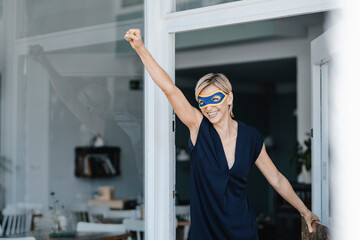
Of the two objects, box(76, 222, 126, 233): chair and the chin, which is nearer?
the chin

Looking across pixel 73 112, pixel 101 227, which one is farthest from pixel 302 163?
pixel 101 227

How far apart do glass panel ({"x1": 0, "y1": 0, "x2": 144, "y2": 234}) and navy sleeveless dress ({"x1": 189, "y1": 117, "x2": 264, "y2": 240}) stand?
73.4 inches

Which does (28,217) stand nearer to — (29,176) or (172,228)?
(29,176)

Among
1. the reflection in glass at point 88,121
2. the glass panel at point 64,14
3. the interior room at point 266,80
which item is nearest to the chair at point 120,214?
the reflection in glass at point 88,121

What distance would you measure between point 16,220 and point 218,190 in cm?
365

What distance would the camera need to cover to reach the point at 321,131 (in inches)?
131

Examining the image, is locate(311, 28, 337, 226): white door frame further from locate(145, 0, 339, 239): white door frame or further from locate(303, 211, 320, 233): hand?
locate(145, 0, 339, 239): white door frame

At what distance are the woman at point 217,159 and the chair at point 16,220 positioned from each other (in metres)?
3.27

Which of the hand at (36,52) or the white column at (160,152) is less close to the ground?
the hand at (36,52)

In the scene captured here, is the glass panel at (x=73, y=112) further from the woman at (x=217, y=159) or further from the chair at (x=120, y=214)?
the woman at (x=217, y=159)

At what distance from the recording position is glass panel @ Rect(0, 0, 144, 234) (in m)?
5.26

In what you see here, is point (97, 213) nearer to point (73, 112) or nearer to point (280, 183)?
point (73, 112)

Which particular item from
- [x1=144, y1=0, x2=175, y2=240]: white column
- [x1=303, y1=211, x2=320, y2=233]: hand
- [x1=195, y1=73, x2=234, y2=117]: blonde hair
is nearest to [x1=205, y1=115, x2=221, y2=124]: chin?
[x1=195, y1=73, x2=234, y2=117]: blonde hair

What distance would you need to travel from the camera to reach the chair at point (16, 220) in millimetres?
5465
